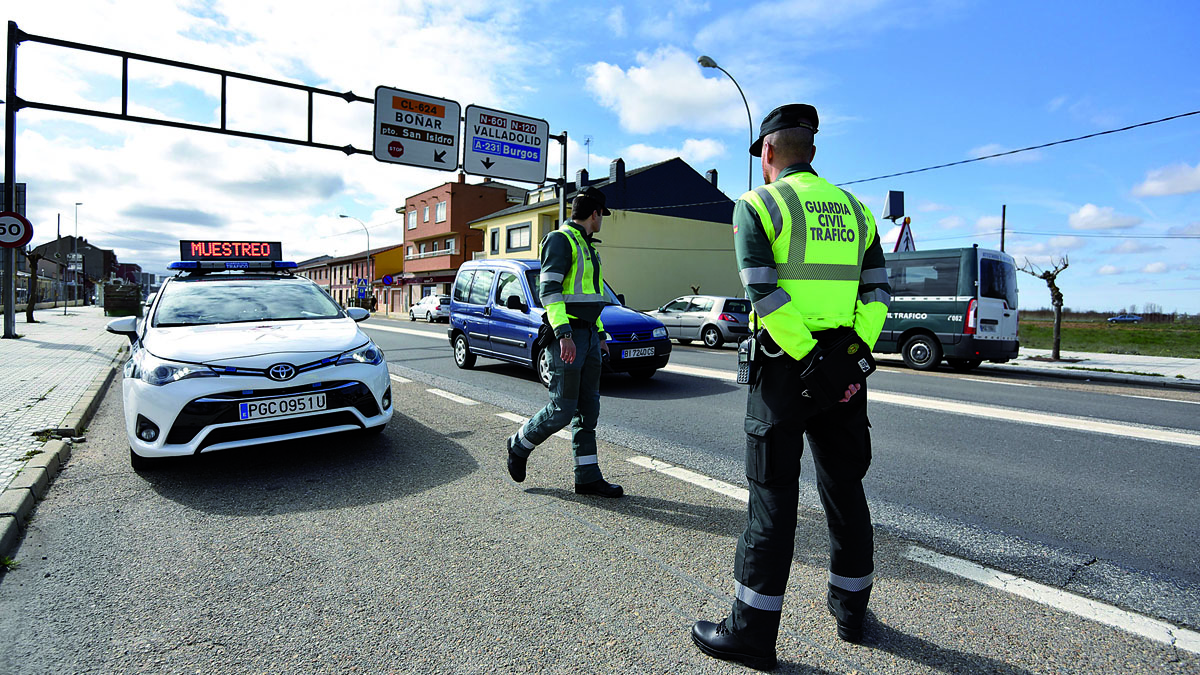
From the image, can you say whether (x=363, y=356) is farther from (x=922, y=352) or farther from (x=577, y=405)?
(x=922, y=352)

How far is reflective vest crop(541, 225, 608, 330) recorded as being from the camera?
3.75m

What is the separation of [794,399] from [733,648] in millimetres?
858

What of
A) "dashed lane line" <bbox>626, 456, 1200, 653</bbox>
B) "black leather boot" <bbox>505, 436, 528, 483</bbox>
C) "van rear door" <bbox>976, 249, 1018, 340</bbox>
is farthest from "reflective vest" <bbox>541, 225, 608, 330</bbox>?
"van rear door" <bbox>976, 249, 1018, 340</bbox>

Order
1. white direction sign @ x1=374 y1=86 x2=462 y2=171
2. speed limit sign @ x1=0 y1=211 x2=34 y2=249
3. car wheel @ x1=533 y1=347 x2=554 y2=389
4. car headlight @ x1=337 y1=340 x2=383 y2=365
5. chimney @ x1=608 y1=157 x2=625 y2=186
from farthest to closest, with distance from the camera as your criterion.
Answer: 1. chimney @ x1=608 y1=157 x2=625 y2=186
2. white direction sign @ x1=374 y1=86 x2=462 y2=171
3. speed limit sign @ x1=0 y1=211 x2=34 y2=249
4. car wheel @ x1=533 y1=347 x2=554 y2=389
5. car headlight @ x1=337 y1=340 x2=383 y2=365

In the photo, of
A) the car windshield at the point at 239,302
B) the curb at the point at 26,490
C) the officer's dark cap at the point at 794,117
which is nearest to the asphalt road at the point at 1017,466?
the officer's dark cap at the point at 794,117

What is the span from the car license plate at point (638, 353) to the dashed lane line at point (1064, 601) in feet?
17.8

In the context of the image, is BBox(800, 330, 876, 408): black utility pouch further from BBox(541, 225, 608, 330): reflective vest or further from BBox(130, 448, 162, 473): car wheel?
BBox(130, 448, 162, 473): car wheel

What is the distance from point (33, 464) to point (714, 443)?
482 cm

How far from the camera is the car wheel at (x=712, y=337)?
17.8 metres

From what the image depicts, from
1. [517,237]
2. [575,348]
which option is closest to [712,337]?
[575,348]

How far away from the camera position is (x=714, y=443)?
5.34 meters

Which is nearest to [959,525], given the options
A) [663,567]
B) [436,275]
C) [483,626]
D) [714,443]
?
[663,567]

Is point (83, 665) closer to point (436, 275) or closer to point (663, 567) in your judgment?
point (663, 567)

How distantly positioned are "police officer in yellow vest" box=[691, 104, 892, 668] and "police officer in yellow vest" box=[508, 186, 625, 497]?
1.68 metres
